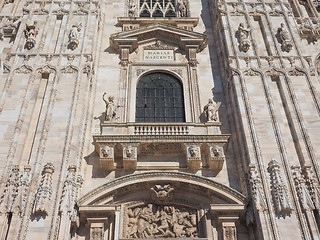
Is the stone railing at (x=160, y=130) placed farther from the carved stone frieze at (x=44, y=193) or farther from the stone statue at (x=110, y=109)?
the carved stone frieze at (x=44, y=193)

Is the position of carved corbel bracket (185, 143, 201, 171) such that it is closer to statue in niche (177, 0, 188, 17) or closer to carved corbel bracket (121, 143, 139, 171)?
carved corbel bracket (121, 143, 139, 171)

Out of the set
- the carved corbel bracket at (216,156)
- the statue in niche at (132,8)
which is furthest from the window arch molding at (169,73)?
the statue in niche at (132,8)

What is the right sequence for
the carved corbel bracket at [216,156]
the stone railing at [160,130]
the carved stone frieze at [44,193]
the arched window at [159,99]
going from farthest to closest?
the arched window at [159,99], the stone railing at [160,130], the carved corbel bracket at [216,156], the carved stone frieze at [44,193]

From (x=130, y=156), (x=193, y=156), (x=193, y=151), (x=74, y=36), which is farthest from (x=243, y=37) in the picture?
(x=130, y=156)

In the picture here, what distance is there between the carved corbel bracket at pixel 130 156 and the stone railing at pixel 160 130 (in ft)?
2.56

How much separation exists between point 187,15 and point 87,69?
270 inches

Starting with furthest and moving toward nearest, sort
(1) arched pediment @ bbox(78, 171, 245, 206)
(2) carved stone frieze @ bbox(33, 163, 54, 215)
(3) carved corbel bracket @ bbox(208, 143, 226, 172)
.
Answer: (3) carved corbel bracket @ bbox(208, 143, 226, 172) < (1) arched pediment @ bbox(78, 171, 245, 206) < (2) carved stone frieze @ bbox(33, 163, 54, 215)

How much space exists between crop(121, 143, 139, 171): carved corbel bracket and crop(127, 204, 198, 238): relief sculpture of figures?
1450 millimetres

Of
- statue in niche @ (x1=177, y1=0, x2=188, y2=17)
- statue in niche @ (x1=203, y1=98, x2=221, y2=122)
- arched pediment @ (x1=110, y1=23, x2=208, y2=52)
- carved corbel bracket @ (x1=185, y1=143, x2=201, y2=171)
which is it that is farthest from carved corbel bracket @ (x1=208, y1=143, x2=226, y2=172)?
statue in niche @ (x1=177, y1=0, x2=188, y2=17)

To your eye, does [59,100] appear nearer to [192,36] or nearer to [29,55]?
[29,55]

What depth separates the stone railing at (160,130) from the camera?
14.8 meters

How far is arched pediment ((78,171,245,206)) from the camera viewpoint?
42.6 feet

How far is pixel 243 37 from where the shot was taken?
1756 centimetres

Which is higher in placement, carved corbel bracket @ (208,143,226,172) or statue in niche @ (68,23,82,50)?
statue in niche @ (68,23,82,50)
